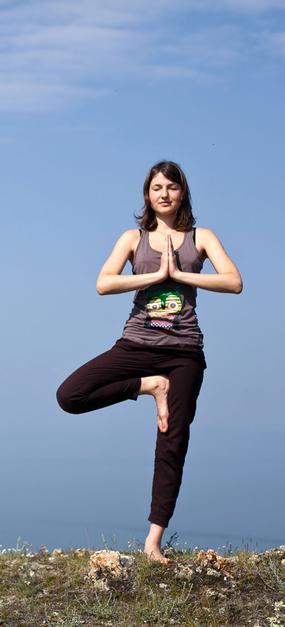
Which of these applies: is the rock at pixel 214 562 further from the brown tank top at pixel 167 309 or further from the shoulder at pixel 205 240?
the shoulder at pixel 205 240

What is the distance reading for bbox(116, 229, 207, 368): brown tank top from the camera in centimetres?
850

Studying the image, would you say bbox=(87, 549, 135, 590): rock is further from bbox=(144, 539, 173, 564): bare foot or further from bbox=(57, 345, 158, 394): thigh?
bbox=(57, 345, 158, 394): thigh

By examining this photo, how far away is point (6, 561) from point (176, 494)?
171 cm

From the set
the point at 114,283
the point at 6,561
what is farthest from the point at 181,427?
the point at 6,561

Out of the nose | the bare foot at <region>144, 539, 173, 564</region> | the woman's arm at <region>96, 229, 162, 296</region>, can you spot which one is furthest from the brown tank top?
the bare foot at <region>144, 539, 173, 564</region>

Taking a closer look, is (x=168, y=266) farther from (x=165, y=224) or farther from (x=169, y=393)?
(x=169, y=393)

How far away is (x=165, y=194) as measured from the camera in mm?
8586

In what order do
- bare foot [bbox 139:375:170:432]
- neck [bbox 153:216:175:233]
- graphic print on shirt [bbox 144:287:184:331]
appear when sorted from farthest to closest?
neck [bbox 153:216:175:233] < bare foot [bbox 139:375:170:432] < graphic print on shirt [bbox 144:287:184:331]

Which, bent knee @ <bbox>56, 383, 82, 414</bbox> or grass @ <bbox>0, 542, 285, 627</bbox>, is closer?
grass @ <bbox>0, 542, 285, 627</bbox>

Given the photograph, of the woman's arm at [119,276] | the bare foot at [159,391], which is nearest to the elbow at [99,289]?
the woman's arm at [119,276]

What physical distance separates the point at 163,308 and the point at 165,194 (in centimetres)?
96

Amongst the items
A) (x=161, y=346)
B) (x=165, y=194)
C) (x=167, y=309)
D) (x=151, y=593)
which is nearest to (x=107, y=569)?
(x=151, y=593)

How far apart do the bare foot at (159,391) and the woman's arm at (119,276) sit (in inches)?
31.3

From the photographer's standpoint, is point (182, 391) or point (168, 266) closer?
point (168, 266)
